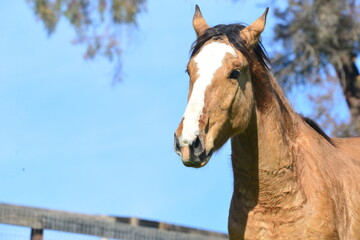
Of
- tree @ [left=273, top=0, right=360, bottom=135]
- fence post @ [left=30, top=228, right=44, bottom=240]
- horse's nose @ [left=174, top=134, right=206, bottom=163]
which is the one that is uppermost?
tree @ [left=273, top=0, right=360, bottom=135]

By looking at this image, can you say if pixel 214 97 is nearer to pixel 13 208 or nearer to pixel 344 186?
pixel 344 186

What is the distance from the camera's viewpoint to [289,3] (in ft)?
59.4

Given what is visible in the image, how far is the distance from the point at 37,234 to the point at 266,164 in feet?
14.7

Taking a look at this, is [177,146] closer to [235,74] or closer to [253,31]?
[235,74]

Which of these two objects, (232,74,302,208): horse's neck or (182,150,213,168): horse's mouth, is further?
(232,74,302,208): horse's neck

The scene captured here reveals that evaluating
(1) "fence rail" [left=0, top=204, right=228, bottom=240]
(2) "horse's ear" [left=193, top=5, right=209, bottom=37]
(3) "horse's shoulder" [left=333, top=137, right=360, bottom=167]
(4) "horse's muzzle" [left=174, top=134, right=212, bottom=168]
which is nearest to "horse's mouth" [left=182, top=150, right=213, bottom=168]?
(4) "horse's muzzle" [left=174, top=134, right=212, bottom=168]

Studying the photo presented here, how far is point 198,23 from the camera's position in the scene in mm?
6516

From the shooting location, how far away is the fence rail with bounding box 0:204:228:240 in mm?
9516

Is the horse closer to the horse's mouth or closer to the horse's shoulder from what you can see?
the horse's mouth

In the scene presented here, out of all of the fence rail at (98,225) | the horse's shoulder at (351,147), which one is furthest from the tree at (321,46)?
the horse's shoulder at (351,147)

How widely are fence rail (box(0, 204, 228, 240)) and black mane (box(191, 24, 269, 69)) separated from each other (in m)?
4.46

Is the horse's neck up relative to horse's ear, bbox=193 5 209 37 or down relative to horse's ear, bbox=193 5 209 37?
down

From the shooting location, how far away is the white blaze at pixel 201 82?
202 inches

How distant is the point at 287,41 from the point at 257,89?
40.6ft
